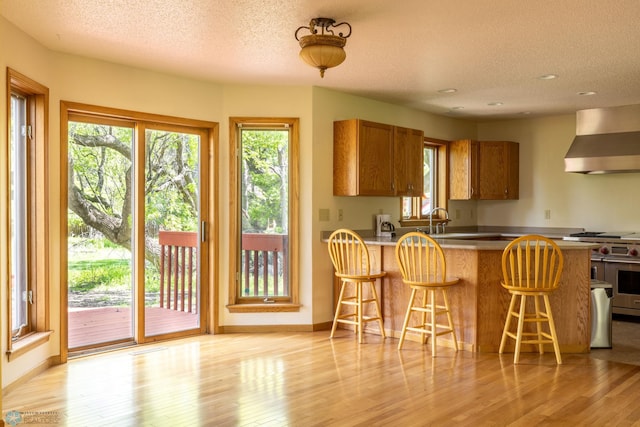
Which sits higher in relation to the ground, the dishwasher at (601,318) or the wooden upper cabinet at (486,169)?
the wooden upper cabinet at (486,169)

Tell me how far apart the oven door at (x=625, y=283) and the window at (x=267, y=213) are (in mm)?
3363

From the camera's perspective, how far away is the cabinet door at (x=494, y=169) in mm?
7332

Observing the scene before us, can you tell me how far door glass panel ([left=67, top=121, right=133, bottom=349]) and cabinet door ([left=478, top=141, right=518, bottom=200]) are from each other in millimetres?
4408

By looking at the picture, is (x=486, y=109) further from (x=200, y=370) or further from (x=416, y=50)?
(x=200, y=370)

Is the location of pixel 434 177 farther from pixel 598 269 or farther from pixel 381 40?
pixel 381 40

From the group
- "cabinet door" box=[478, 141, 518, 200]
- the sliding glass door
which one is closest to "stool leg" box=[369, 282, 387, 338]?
the sliding glass door

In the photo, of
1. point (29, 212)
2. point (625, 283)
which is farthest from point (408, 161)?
point (29, 212)

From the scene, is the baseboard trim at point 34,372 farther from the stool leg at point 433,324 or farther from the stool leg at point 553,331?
the stool leg at point 553,331

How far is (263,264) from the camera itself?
5.53 metres

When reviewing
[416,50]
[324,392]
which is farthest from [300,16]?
[324,392]

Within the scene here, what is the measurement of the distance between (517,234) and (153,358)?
494cm

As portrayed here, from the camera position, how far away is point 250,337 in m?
5.21

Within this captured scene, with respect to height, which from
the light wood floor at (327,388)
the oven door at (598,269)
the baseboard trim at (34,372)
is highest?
the oven door at (598,269)

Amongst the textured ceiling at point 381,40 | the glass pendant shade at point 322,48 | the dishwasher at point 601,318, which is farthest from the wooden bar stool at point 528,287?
the glass pendant shade at point 322,48
